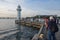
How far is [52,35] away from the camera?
8375mm

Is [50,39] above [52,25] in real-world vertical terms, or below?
below

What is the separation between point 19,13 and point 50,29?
3566 cm

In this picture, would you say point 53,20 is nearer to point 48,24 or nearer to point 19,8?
point 48,24

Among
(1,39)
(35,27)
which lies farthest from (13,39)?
(35,27)

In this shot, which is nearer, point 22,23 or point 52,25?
point 52,25

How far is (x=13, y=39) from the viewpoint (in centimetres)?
1575

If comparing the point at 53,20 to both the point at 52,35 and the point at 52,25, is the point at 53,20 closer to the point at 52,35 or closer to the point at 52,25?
the point at 52,25

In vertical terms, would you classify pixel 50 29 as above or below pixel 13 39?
above

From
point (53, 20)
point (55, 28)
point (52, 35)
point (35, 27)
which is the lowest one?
point (35, 27)

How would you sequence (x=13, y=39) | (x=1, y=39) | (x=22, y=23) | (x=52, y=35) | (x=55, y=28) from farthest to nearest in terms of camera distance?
(x=22, y=23) < (x=13, y=39) < (x=1, y=39) < (x=52, y=35) < (x=55, y=28)

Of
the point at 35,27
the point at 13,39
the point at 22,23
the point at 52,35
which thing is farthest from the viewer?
the point at 22,23

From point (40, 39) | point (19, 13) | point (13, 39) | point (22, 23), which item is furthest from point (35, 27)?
point (40, 39)

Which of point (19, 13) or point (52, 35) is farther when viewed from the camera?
point (19, 13)

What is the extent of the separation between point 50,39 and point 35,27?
33554 millimetres
